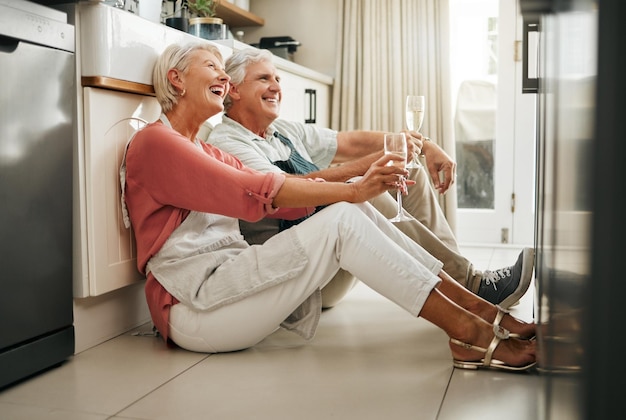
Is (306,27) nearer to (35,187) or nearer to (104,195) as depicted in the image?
(104,195)

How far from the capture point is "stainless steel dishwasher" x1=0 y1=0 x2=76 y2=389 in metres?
1.56

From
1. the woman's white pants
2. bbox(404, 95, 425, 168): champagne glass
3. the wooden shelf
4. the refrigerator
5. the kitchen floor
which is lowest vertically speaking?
the kitchen floor

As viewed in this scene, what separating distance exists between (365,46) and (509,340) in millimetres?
2815

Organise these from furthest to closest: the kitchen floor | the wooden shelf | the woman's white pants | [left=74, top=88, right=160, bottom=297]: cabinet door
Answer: the wooden shelf
[left=74, top=88, right=160, bottom=297]: cabinet door
the woman's white pants
the kitchen floor

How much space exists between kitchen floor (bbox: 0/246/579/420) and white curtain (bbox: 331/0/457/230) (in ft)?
7.11

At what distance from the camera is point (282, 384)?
5.46 ft

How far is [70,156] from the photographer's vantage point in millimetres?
1756

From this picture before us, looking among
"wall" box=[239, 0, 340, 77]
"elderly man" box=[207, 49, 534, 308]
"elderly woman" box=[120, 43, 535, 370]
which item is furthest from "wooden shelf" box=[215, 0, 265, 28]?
"elderly woman" box=[120, 43, 535, 370]

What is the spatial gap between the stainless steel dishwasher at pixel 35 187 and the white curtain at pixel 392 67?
8.59 ft

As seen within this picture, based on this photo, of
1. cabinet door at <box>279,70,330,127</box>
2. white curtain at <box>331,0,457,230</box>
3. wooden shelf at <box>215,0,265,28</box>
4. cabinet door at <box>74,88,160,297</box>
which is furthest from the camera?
white curtain at <box>331,0,457,230</box>

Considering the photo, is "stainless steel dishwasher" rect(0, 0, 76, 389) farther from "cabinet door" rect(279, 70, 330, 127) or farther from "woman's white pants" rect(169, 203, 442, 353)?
"cabinet door" rect(279, 70, 330, 127)

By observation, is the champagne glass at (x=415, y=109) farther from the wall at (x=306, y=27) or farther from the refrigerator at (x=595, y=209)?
the wall at (x=306, y=27)

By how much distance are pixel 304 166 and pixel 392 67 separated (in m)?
1.92

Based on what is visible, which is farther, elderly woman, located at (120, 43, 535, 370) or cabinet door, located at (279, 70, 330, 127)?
cabinet door, located at (279, 70, 330, 127)
